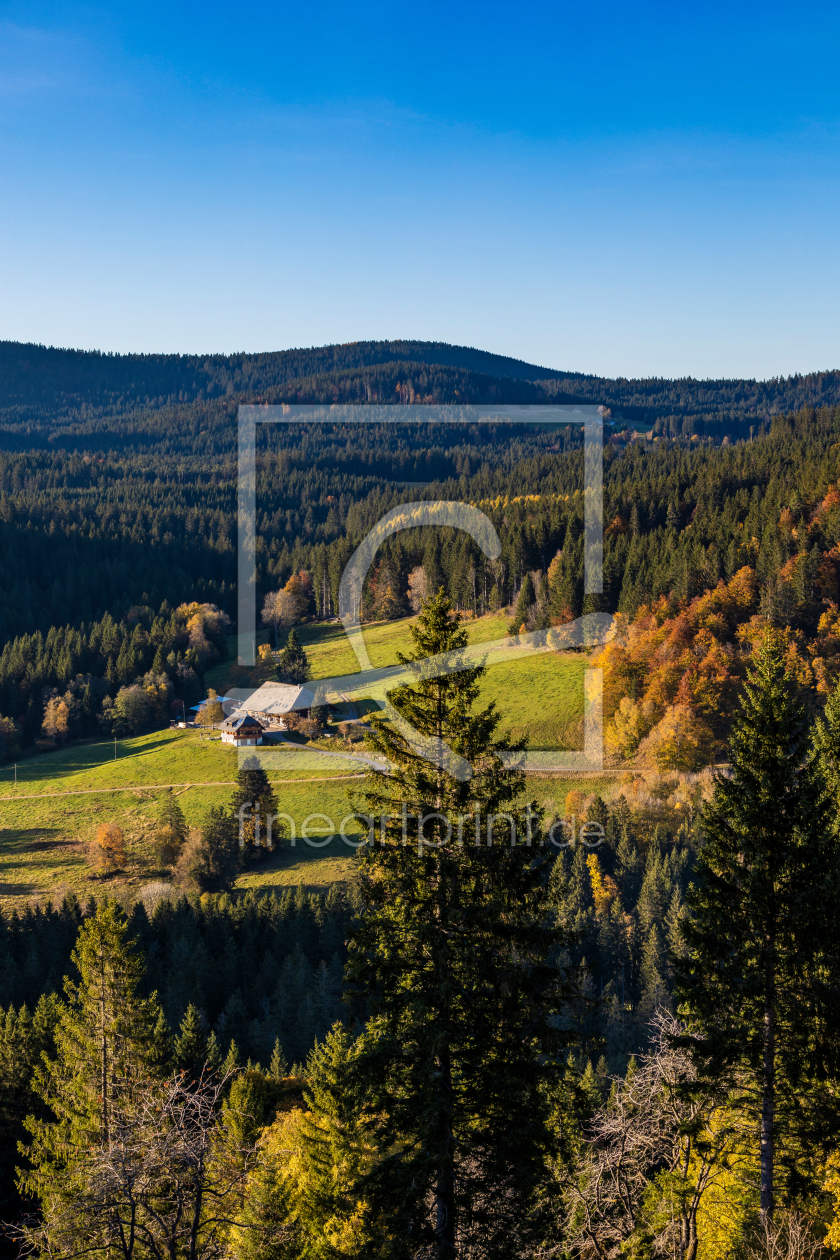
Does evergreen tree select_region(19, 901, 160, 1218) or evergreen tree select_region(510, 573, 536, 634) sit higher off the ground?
evergreen tree select_region(510, 573, 536, 634)

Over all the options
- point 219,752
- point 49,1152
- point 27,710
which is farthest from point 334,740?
point 49,1152

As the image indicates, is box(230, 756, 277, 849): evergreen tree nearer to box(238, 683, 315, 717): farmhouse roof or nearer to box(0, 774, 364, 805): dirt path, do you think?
box(0, 774, 364, 805): dirt path

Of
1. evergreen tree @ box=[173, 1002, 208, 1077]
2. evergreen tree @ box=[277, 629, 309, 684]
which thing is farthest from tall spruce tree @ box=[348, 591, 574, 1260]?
evergreen tree @ box=[277, 629, 309, 684]

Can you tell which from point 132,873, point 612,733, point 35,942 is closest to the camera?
point 35,942

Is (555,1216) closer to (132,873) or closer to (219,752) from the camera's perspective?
(132,873)

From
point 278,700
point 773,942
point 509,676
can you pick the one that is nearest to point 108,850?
point 278,700
